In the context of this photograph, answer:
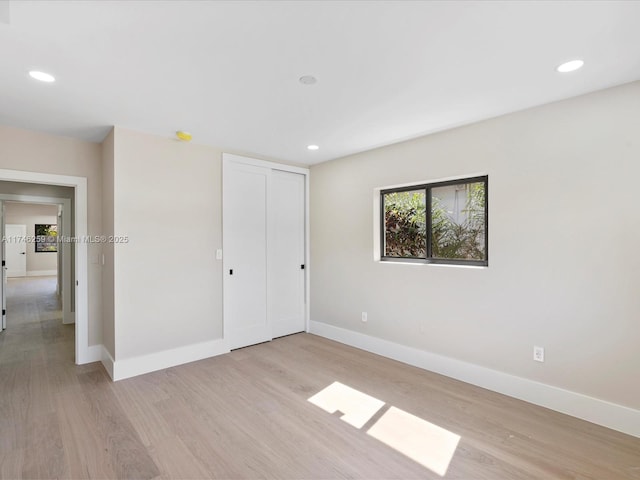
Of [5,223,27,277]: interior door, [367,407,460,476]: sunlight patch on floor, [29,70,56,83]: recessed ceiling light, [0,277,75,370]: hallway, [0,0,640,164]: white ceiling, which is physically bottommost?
[367,407,460,476]: sunlight patch on floor

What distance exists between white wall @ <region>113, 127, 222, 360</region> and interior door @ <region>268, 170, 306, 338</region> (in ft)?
2.73

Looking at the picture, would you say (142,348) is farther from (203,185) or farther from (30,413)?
→ (203,185)

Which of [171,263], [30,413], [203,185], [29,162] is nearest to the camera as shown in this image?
[30,413]

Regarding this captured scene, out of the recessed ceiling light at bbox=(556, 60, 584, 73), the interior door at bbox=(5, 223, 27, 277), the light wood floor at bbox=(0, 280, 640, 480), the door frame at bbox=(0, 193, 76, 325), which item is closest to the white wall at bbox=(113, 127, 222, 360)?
the light wood floor at bbox=(0, 280, 640, 480)

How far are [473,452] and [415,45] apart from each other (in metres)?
2.53

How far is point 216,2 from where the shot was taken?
4.99ft

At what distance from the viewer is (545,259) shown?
2682 mm

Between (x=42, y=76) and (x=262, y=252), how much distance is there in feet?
9.15

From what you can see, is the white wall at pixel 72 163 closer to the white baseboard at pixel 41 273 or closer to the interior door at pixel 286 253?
the interior door at pixel 286 253

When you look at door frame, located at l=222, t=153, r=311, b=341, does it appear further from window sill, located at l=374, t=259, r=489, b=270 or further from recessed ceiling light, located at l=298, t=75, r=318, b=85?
recessed ceiling light, located at l=298, t=75, r=318, b=85

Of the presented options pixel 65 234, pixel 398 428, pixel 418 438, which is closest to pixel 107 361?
pixel 398 428

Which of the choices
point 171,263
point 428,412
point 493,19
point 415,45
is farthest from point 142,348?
point 493,19

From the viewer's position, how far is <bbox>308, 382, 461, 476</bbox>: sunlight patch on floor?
208 cm

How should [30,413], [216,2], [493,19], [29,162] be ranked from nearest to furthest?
[216,2]
[493,19]
[30,413]
[29,162]
